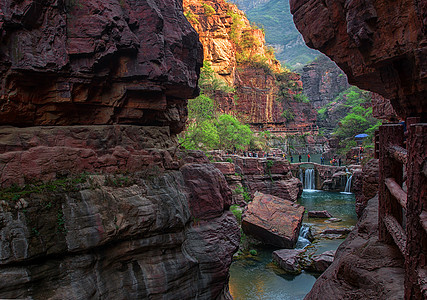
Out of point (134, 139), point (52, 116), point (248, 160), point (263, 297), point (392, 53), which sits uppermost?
point (392, 53)

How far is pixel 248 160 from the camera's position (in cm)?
2520

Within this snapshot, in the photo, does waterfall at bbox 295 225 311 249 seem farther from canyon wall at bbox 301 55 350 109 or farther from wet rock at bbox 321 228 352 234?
canyon wall at bbox 301 55 350 109

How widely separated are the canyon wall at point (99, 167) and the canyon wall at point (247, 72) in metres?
31.3

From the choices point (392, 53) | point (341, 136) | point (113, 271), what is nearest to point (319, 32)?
point (392, 53)

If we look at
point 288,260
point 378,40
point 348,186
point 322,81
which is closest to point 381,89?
point 378,40

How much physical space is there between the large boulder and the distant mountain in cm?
10443

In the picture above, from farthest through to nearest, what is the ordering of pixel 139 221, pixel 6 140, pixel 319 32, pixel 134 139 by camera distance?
pixel 319 32 → pixel 134 139 → pixel 139 221 → pixel 6 140

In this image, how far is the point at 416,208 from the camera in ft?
9.05

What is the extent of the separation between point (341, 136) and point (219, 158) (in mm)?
27670

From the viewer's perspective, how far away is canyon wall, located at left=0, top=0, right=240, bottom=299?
569cm

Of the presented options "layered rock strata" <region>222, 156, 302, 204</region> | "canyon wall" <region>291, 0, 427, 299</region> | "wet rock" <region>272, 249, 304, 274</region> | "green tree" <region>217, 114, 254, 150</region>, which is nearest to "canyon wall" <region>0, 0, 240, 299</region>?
"canyon wall" <region>291, 0, 427, 299</region>

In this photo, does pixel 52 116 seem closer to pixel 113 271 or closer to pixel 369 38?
pixel 113 271

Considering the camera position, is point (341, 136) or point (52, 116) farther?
point (341, 136)

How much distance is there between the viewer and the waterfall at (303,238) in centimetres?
1548
